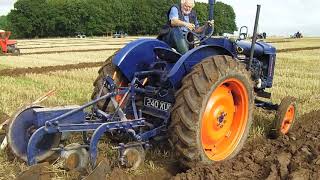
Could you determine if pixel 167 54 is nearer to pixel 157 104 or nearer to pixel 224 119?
pixel 157 104

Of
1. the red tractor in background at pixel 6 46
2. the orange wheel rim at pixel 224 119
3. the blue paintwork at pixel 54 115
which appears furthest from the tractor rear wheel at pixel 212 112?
the red tractor in background at pixel 6 46

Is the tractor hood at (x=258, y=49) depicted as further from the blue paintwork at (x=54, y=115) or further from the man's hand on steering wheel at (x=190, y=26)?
the blue paintwork at (x=54, y=115)

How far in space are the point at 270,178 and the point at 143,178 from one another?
1.18 m

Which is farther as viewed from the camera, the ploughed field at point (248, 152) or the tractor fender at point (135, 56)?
the tractor fender at point (135, 56)

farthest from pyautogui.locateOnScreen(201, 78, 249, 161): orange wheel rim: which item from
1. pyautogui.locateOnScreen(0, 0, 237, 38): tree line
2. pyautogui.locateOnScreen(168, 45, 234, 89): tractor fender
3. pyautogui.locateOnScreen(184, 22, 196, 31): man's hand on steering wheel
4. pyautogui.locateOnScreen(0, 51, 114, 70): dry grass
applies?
pyautogui.locateOnScreen(0, 0, 237, 38): tree line

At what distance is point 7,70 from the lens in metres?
13.6

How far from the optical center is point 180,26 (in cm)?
505

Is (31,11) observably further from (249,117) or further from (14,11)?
(249,117)

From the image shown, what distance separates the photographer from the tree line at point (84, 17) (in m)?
69.9

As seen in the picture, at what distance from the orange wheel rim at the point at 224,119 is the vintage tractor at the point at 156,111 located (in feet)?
0.03

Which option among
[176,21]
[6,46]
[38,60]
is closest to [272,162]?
[176,21]

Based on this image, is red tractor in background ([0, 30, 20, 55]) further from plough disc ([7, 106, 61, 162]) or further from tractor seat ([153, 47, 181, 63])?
plough disc ([7, 106, 61, 162])

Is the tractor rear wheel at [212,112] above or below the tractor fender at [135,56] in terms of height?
below

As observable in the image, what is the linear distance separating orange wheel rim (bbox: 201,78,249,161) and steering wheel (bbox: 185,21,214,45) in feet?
2.32
